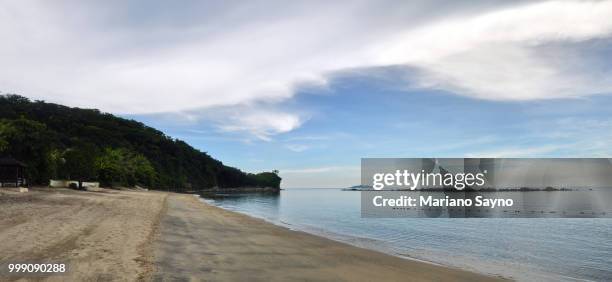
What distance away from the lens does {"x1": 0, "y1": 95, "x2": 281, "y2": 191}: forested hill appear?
58.9m

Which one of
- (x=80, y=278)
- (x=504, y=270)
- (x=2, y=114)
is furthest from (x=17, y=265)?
(x=2, y=114)

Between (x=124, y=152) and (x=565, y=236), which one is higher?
(x=124, y=152)

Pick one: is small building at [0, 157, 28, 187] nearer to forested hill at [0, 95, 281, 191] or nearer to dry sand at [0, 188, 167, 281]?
forested hill at [0, 95, 281, 191]

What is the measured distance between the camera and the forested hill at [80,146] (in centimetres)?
5894

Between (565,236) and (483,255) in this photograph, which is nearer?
(483,255)

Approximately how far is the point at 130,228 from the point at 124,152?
110953 millimetres

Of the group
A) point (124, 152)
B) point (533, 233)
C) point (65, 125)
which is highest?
point (65, 125)

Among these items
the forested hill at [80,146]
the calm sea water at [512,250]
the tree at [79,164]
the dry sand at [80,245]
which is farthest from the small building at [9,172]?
the calm sea water at [512,250]

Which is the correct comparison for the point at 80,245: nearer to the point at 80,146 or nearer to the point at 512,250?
the point at 512,250

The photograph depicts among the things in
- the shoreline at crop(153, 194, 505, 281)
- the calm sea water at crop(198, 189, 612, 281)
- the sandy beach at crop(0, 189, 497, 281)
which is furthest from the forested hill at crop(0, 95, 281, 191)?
the calm sea water at crop(198, 189, 612, 281)

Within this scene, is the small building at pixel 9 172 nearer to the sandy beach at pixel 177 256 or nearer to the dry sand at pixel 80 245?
the sandy beach at pixel 177 256

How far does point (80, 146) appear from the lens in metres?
83.9

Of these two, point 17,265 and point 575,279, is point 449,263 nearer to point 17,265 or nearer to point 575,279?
point 575,279

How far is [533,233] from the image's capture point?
3669 centimetres
